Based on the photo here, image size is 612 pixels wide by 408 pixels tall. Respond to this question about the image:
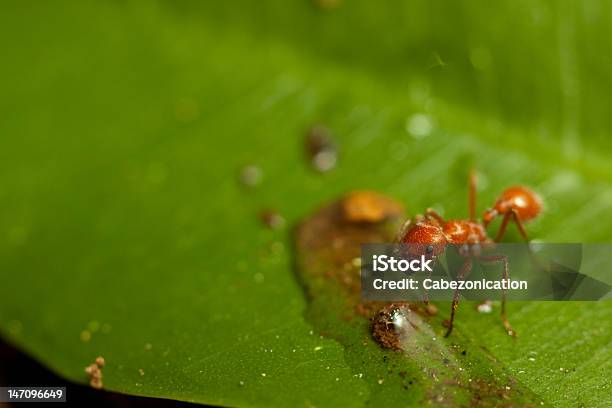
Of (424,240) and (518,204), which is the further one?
(518,204)

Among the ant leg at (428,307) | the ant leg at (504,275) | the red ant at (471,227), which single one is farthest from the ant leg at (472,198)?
the ant leg at (428,307)

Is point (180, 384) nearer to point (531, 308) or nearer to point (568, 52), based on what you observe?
point (531, 308)

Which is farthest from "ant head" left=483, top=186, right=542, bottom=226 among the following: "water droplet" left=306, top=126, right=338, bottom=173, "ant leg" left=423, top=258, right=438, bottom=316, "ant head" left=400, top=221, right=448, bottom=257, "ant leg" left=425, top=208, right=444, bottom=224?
"water droplet" left=306, top=126, right=338, bottom=173

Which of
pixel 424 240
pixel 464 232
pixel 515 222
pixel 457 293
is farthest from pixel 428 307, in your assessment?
pixel 515 222

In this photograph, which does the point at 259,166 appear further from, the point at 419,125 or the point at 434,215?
the point at 434,215

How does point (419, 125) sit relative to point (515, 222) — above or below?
above

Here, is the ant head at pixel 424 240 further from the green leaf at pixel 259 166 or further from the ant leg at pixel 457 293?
the green leaf at pixel 259 166

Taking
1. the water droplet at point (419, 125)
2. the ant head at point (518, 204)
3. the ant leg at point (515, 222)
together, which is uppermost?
the water droplet at point (419, 125)
